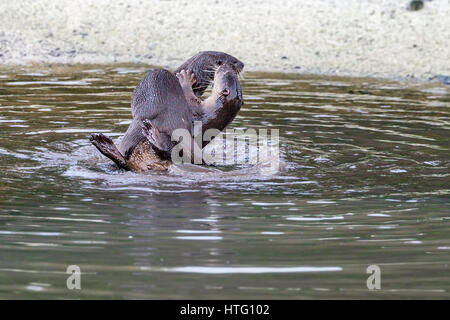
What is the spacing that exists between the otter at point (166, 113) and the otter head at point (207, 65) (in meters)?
0.06

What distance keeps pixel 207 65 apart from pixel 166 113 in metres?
0.70

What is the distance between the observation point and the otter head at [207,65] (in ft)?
25.1

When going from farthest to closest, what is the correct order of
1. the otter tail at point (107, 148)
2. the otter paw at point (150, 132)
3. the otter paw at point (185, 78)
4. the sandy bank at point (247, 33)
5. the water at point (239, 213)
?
the sandy bank at point (247, 33)
the otter paw at point (185, 78)
the otter paw at point (150, 132)
the otter tail at point (107, 148)
the water at point (239, 213)

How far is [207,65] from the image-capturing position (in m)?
7.66

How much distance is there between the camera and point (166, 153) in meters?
6.94

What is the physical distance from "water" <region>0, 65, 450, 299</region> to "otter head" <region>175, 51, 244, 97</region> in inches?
32.1

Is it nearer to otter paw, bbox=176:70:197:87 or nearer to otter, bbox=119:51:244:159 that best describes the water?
otter, bbox=119:51:244:159

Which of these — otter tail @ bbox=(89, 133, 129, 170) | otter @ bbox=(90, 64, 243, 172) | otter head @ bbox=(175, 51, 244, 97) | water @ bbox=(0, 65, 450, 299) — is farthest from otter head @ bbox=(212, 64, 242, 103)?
otter tail @ bbox=(89, 133, 129, 170)

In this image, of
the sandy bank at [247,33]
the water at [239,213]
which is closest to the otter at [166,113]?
the water at [239,213]

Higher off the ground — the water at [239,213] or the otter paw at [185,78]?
the otter paw at [185,78]

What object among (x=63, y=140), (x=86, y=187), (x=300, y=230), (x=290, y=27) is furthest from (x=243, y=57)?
(x=300, y=230)

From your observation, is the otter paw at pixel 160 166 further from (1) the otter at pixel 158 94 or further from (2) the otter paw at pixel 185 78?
(2) the otter paw at pixel 185 78

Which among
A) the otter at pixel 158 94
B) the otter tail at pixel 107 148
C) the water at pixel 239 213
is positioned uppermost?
the otter at pixel 158 94

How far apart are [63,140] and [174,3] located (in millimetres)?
8251
